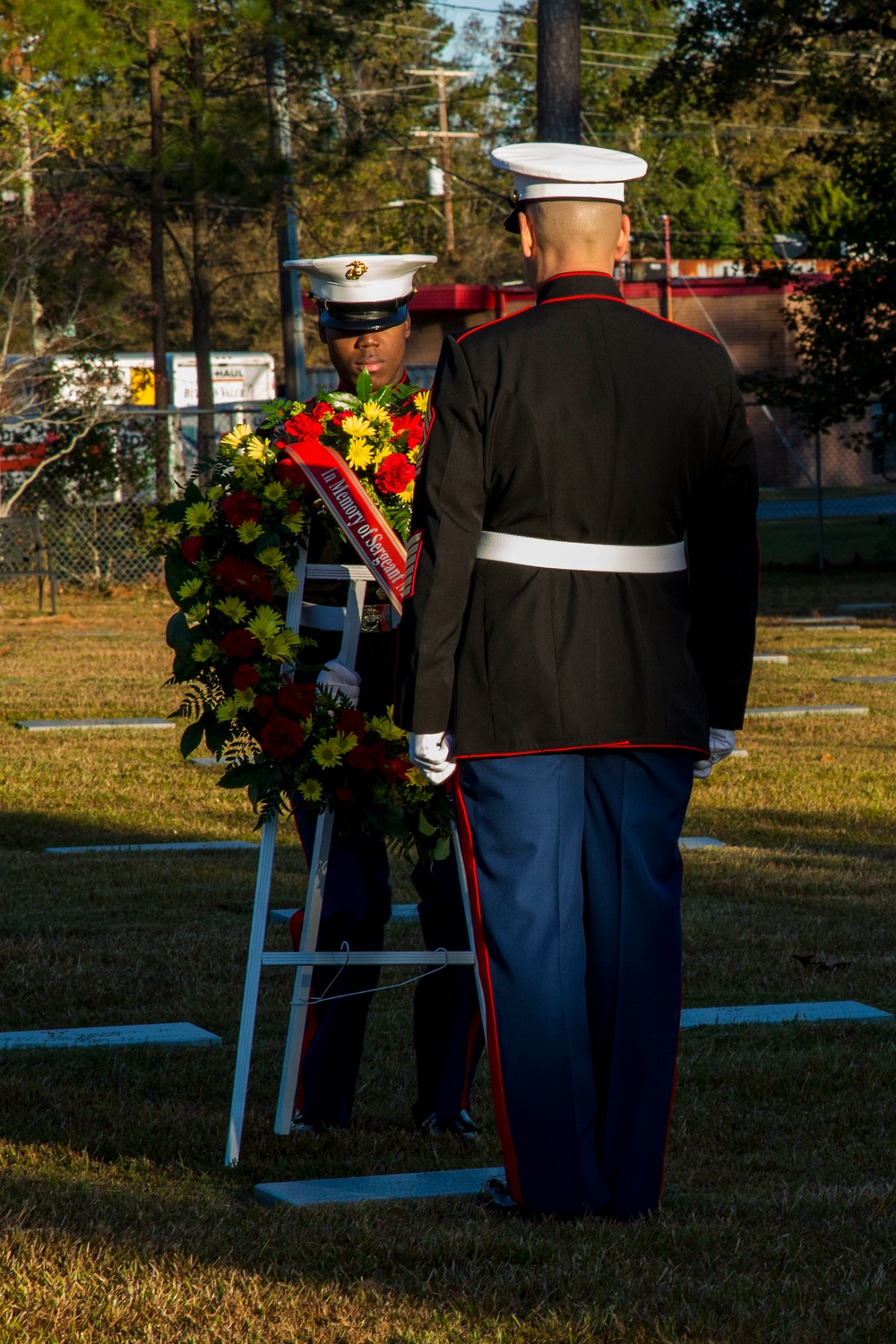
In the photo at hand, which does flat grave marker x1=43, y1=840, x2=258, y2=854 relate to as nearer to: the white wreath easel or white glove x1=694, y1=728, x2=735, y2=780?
the white wreath easel

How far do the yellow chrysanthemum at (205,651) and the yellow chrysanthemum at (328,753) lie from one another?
1.07 ft

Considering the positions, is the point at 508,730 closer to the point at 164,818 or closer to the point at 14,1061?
the point at 14,1061

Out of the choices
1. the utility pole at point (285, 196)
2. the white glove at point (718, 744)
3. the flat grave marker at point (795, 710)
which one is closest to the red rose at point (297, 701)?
the white glove at point (718, 744)

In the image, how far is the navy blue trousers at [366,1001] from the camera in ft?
14.3

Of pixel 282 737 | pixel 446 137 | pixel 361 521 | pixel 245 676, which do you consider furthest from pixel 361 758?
pixel 446 137

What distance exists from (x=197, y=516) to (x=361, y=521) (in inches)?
17.4

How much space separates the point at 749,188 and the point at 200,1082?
65132mm

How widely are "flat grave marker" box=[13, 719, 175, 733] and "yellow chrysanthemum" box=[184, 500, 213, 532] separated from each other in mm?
7226

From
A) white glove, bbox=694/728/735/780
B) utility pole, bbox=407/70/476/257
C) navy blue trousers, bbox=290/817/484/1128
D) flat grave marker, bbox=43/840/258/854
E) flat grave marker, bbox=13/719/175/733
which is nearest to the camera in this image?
white glove, bbox=694/728/735/780

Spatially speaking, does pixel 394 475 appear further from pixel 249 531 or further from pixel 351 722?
pixel 351 722

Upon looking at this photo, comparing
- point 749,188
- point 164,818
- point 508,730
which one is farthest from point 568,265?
point 749,188

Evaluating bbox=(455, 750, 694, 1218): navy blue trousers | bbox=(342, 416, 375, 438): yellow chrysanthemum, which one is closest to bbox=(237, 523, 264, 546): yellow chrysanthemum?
bbox=(342, 416, 375, 438): yellow chrysanthemum

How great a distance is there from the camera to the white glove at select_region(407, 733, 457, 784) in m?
3.57

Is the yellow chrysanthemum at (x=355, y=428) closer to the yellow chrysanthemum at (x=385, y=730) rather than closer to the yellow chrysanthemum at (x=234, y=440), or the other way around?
the yellow chrysanthemum at (x=234, y=440)
